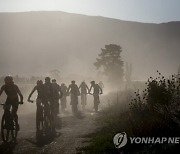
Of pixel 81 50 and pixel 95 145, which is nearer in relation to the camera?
pixel 95 145

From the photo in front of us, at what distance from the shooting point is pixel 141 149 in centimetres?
868

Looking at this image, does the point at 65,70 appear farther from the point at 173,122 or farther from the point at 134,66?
the point at 173,122

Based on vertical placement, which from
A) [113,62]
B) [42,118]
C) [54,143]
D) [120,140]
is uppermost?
[113,62]

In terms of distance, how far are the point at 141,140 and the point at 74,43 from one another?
6275 inches

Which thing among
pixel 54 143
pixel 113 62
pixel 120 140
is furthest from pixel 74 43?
pixel 120 140

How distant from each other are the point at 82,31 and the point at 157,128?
17238cm

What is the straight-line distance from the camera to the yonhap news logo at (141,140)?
8591 millimetres

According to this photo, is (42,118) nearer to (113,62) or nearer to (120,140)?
(120,140)

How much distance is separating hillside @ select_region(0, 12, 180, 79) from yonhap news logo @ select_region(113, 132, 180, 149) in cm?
12206

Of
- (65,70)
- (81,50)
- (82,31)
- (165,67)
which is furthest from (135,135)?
(82,31)

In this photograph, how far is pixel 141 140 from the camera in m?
9.18

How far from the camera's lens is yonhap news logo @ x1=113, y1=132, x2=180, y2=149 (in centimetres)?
859

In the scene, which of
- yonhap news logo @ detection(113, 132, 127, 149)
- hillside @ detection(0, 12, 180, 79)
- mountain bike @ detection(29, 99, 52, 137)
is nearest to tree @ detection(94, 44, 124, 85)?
mountain bike @ detection(29, 99, 52, 137)

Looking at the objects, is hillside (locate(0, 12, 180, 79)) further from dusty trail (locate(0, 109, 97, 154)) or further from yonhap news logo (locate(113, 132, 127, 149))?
yonhap news logo (locate(113, 132, 127, 149))
